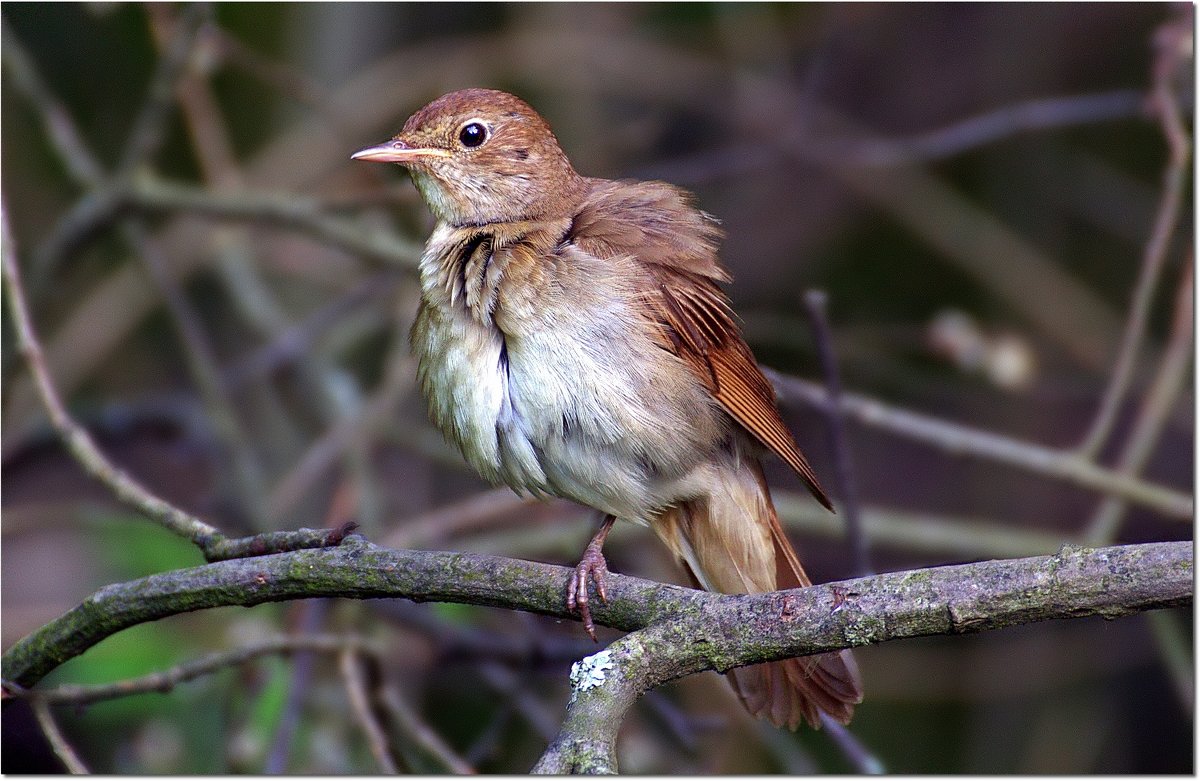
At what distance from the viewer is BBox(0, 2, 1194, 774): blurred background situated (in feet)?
16.3

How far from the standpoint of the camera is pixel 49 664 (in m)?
2.74

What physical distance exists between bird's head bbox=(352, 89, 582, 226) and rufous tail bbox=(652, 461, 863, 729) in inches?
38.7

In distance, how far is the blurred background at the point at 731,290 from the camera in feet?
16.3

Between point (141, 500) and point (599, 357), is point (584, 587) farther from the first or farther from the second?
point (141, 500)

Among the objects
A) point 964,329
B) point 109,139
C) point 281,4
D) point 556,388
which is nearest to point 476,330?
point 556,388

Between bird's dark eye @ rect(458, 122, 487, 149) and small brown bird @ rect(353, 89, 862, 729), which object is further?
bird's dark eye @ rect(458, 122, 487, 149)

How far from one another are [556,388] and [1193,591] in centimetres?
158

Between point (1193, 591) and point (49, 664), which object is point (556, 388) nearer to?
point (49, 664)

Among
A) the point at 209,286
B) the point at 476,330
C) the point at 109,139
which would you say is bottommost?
the point at 476,330

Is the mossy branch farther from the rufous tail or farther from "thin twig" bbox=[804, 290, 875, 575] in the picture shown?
"thin twig" bbox=[804, 290, 875, 575]

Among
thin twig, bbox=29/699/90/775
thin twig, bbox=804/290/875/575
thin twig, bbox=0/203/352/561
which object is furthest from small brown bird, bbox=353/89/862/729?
thin twig, bbox=29/699/90/775

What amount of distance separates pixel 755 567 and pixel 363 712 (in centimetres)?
123

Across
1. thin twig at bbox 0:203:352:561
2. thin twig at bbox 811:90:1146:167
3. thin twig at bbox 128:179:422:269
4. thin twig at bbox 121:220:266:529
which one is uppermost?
thin twig at bbox 811:90:1146:167

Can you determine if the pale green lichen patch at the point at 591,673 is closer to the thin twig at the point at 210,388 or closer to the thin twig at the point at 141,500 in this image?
the thin twig at the point at 141,500
